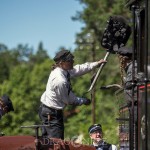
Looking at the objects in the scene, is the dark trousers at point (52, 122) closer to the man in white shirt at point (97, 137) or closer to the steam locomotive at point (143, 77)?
the man in white shirt at point (97, 137)

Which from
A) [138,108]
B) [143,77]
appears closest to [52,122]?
[138,108]

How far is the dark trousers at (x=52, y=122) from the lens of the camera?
714 centimetres

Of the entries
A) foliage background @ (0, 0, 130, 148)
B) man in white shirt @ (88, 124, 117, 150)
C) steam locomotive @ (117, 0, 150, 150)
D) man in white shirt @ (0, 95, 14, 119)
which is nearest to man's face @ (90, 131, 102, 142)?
man in white shirt @ (88, 124, 117, 150)

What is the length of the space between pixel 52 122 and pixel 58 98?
1.02 ft

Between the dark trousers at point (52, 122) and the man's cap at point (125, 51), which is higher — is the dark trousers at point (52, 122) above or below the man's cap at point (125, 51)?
below

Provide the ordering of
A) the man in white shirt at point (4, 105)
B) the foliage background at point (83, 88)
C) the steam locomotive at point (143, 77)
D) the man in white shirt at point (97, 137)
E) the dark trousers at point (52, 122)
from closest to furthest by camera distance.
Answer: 1. the steam locomotive at point (143, 77)
2. the dark trousers at point (52, 122)
3. the man in white shirt at point (97, 137)
4. the man in white shirt at point (4, 105)
5. the foliage background at point (83, 88)

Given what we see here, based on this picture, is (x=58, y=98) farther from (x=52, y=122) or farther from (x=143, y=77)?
(x=143, y=77)

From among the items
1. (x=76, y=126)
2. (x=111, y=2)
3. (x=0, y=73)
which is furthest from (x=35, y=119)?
(x=0, y=73)

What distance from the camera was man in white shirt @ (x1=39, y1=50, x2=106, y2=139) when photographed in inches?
283

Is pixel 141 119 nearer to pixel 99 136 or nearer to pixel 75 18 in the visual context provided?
pixel 99 136

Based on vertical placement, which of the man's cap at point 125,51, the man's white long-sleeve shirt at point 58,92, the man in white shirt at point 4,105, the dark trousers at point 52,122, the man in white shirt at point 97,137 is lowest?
the man in white shirt at point 97,137

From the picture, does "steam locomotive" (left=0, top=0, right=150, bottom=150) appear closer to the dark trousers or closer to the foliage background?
the dark trousers

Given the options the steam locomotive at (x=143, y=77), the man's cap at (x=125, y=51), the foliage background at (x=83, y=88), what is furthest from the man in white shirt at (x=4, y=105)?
the foliage background at (x=83, y=88)

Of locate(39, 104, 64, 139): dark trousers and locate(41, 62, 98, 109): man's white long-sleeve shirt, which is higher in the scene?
locate(41, 62, 98, 109): man's white long-sleeve shirt
